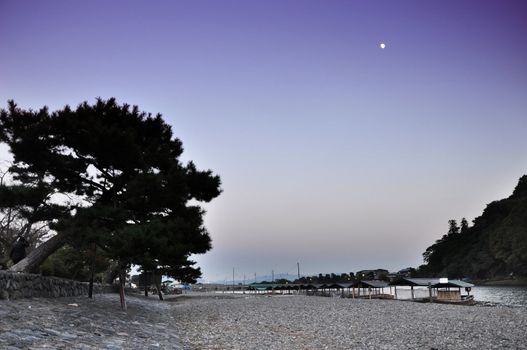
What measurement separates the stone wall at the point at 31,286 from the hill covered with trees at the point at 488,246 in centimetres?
12260

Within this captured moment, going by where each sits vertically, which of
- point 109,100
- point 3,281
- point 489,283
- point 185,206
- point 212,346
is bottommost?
point 489,283

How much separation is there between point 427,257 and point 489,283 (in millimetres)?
40341

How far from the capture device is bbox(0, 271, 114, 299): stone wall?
13.5 m

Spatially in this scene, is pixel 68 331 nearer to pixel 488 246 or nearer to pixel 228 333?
pixel 228 333

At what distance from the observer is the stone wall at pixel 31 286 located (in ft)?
44.4

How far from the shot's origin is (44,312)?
12.6m

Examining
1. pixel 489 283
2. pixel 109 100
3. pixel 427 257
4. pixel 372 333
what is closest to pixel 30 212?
pixel 109 100

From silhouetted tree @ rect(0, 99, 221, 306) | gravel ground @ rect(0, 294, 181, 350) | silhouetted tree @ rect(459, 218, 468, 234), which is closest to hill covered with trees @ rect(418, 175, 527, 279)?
silhouetted tree @ rect(459, 218, 468, 234)

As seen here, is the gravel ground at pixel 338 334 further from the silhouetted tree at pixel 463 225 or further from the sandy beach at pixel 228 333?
the silhouetted tree at pixel 463 225

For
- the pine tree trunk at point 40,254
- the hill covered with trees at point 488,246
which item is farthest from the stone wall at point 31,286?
the hill covered with trees at point 488,246

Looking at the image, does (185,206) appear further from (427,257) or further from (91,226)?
(427,257)

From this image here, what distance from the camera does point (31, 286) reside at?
1576cm

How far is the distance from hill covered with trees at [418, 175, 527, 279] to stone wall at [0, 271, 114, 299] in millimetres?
122601

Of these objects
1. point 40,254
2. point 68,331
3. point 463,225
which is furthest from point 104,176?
point 463,225
